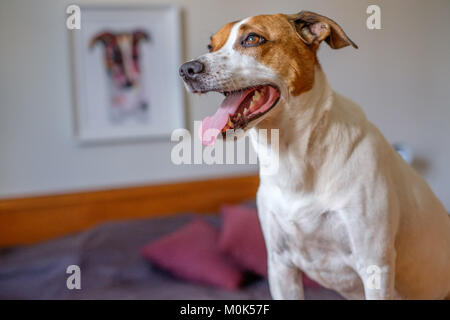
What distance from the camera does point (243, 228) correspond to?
1.92 m

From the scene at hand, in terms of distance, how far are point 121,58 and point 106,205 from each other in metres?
0.80

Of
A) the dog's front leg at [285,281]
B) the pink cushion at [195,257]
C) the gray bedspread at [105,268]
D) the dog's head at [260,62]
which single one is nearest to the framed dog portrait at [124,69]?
the gray bedspread at [105,268]

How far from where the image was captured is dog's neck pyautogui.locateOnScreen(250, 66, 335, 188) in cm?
76

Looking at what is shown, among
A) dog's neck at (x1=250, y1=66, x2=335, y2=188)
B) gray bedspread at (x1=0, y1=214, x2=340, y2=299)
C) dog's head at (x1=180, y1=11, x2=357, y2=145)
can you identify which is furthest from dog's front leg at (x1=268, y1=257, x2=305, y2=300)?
gray bedspread at (x1=0, y1=214, x2=340, y2=299)

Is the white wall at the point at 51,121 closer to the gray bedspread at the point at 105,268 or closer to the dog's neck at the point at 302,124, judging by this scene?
the gray bedspread at the point at 105,268

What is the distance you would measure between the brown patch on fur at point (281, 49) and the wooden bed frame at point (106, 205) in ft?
5.66

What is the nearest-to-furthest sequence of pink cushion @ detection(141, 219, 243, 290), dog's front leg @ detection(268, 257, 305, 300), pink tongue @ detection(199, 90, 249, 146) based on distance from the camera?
pink tongue @ detection(199, 90, 249, 146)
dog's front leg @ detection(268, 257, 305, 300)
pink cushion @ detection(141, 219, 243, 290)

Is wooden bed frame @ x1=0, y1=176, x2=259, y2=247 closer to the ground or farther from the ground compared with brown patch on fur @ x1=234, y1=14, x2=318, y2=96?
closer to the ground

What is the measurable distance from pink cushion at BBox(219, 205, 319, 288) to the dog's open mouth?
4.07ft

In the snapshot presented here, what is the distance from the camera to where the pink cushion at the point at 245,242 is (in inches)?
72.3

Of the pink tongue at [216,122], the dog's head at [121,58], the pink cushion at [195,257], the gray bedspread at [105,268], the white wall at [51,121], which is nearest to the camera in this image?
the pink tongue at [216,122]

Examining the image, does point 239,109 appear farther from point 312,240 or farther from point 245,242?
point 245,242

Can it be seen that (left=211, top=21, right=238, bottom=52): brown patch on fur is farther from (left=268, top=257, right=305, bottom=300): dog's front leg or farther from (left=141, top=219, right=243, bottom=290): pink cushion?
(left=141, top=219, right=243, bottom=290): pink cushion
